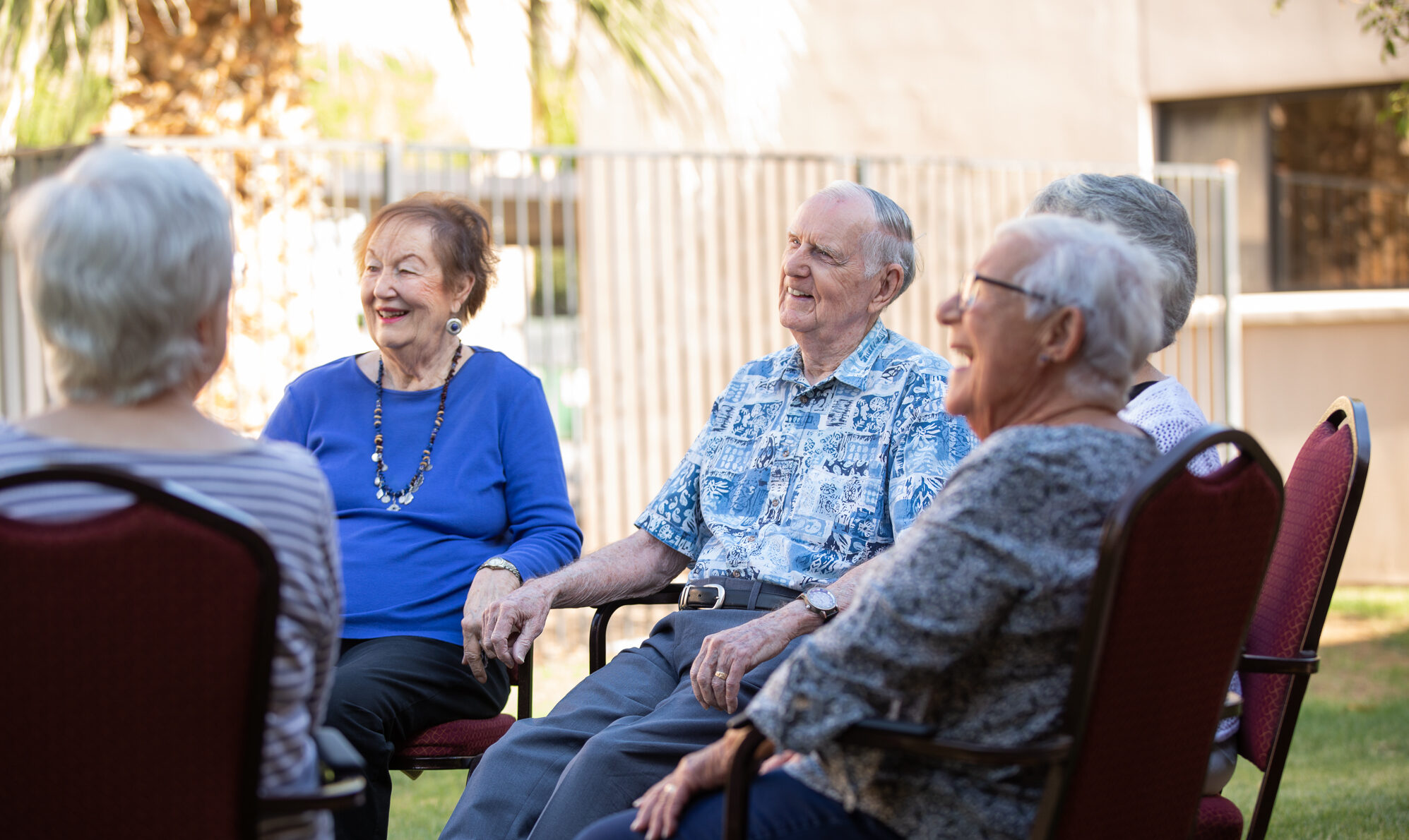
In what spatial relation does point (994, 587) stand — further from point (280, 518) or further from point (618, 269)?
Answer: point (618, 269)

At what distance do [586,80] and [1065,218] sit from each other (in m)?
4.89

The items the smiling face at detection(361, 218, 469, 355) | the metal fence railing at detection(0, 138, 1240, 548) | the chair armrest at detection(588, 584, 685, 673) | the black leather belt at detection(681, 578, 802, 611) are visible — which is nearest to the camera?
→ the black leather belt at detection(681, 578, 802, 611)

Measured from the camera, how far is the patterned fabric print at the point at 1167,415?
7.24 ft

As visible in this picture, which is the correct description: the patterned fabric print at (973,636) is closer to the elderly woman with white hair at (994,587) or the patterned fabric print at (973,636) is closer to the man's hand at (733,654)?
the elderly woman with white hair at (994,587)

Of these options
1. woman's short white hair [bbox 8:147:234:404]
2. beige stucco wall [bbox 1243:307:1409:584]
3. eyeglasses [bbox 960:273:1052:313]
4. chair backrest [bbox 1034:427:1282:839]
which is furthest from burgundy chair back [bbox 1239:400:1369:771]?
beige stucco wall [bbox 1243:307:1409:584]

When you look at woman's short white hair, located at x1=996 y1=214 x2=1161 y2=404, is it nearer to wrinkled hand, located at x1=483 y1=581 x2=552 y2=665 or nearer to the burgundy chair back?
the burgundy chair back

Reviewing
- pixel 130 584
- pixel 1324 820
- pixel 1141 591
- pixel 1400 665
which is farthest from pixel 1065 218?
pixel 1400 665

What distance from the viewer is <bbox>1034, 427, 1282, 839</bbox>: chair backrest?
4.86 ft

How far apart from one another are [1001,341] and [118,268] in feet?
3.64

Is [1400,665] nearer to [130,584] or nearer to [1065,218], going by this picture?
[1065,218]

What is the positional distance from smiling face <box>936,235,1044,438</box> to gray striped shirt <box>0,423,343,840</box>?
88cm

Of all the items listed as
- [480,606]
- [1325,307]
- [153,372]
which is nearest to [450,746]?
[480,606]

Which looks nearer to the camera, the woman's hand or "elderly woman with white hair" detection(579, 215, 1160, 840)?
"elderly woman with white hair" detection(579, 215, 1160, 840)

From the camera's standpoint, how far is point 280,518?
150 centimetres
